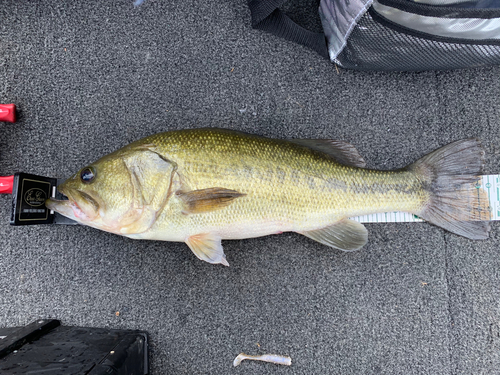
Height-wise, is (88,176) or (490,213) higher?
(88,176)

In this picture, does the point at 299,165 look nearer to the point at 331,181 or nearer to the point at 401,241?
the point at 331,181

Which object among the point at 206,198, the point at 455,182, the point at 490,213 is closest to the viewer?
the point at 206,198

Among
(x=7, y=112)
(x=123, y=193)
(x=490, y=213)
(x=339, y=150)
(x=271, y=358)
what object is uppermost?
(x=7, y=112)

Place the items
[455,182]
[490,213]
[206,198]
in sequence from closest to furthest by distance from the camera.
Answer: [206,198], [455,182], [490,213]

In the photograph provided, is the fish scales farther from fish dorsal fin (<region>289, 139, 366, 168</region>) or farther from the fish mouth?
the fish mouth

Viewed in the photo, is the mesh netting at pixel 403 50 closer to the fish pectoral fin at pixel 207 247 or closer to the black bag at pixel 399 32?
the black bag at pixel 399 32

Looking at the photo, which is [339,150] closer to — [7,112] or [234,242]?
[234,242]

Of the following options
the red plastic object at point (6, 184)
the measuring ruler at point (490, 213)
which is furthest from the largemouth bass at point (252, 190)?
the red plastic object at point (6, 184)

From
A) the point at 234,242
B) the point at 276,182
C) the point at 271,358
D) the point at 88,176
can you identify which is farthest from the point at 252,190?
the point at 271,358
